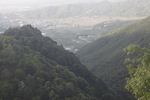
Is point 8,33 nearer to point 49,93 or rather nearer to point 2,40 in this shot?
point 2,40

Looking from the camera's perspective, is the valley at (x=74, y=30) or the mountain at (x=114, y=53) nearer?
the mountain at (x=114, y=53)

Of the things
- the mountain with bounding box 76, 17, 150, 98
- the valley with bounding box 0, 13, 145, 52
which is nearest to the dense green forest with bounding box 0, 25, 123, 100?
the mountain with bounding box 76, 17, 150, 98

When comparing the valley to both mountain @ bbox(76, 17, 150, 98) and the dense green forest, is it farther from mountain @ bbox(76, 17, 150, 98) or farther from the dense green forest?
the dense green forest

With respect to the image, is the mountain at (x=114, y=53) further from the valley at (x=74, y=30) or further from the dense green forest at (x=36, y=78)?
the valley at (x=74, y=30)

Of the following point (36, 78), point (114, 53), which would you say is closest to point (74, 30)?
point (114, 53)

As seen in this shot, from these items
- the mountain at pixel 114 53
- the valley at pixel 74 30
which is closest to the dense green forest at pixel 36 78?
the mountain at pixel 114 53

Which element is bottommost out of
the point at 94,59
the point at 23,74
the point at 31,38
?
the point at 94,59

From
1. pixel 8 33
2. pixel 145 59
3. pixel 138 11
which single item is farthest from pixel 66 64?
pixel 138 11

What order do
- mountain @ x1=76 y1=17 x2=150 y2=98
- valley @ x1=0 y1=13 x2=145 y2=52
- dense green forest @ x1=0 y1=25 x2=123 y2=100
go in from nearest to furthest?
dense green forest @ x1=0 y1=25 x2=123 y2=100, mountain @ x1=76 y1=17 x2=150 y2=98, valley @ x1=0 y1=13 x2=145 y2=52

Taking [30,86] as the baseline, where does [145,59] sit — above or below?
above
